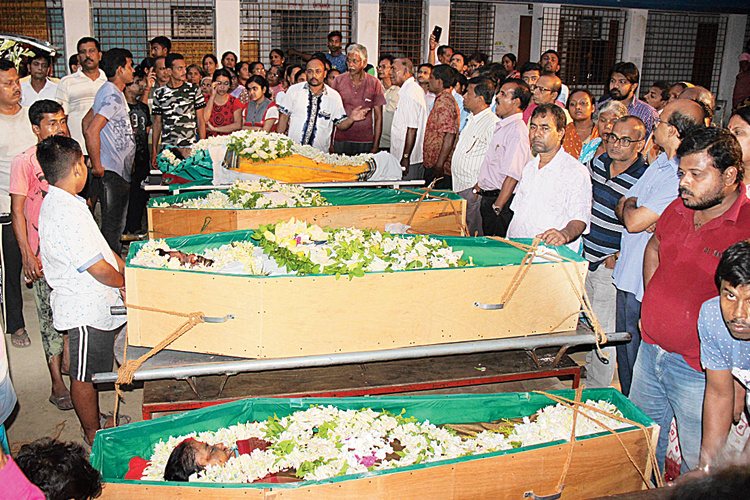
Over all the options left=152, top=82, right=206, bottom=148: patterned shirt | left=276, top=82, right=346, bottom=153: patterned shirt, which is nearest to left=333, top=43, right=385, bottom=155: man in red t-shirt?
left=276, top=82, right=346, bottom=153: patterned shirt

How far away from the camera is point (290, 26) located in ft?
45.3

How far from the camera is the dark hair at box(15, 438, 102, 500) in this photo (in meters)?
1.95

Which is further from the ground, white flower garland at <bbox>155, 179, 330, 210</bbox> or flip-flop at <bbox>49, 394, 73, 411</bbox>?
white flower garland at <bbox>155, 179, 330, 210</bbox>

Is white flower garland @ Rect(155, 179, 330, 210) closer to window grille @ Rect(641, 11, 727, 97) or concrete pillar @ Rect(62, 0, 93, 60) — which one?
concrete pillar @ Rect(62, 0, 93, 60)

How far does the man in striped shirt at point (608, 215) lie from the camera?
384cm

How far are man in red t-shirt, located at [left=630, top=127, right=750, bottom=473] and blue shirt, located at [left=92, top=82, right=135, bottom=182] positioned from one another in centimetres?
455

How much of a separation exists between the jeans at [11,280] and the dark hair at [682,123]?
15.1 feet

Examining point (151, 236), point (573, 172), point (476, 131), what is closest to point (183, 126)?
point (151, 236)

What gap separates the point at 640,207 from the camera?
134 inches

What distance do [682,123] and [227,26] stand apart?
34.9 ft

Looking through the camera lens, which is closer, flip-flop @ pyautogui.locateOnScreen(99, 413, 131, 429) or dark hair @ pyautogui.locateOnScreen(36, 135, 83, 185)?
dark hair @ pyautogui.locateOnScreen(36, 135, 83, 185)

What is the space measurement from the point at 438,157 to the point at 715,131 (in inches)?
163

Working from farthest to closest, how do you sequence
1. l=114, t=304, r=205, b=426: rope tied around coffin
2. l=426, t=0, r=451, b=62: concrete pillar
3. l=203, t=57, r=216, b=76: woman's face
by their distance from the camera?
l=426, t=0, r=451, b=62: concrete pillar → l=203, t=57, r=216, b=76: woman's face → l=114, t=304, r=205, b=426: rope tied around coffin

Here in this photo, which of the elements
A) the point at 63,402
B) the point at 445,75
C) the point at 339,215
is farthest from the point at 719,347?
the point at 445,75
